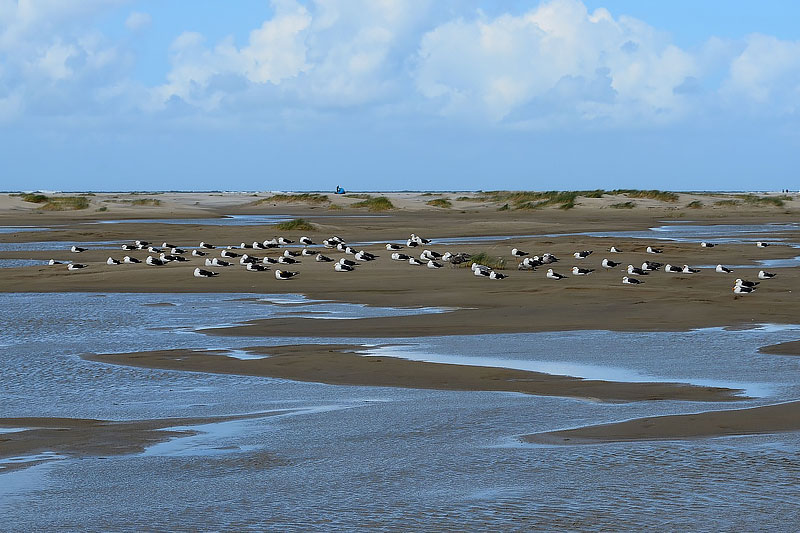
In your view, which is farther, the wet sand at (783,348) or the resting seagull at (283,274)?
the resting seagull at (283,274)

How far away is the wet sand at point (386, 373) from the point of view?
9195mm

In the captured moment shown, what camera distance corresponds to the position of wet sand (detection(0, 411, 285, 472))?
7172mm

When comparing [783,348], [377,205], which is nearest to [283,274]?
[783,348]

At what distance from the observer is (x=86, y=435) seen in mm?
7680

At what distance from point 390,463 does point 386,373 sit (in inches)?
141

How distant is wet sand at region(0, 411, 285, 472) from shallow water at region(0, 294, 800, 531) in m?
0.18

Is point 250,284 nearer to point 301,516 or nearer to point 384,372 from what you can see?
point 384,372

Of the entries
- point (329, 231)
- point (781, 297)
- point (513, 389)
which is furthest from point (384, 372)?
point (329, 231)

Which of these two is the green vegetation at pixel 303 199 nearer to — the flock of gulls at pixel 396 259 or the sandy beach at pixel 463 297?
the sandy beach at pixel 463 297

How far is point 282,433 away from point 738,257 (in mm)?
20940

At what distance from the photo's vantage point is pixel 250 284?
2047cm

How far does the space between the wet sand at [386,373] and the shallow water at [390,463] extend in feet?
1.06

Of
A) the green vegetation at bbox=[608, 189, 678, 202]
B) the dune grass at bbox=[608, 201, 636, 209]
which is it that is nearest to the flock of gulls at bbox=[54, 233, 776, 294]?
the dune grass at bbox=[608, 201, 636, 209]


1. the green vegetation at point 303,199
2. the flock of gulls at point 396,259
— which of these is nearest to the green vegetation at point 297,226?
the flock of gulls at point 396,259
